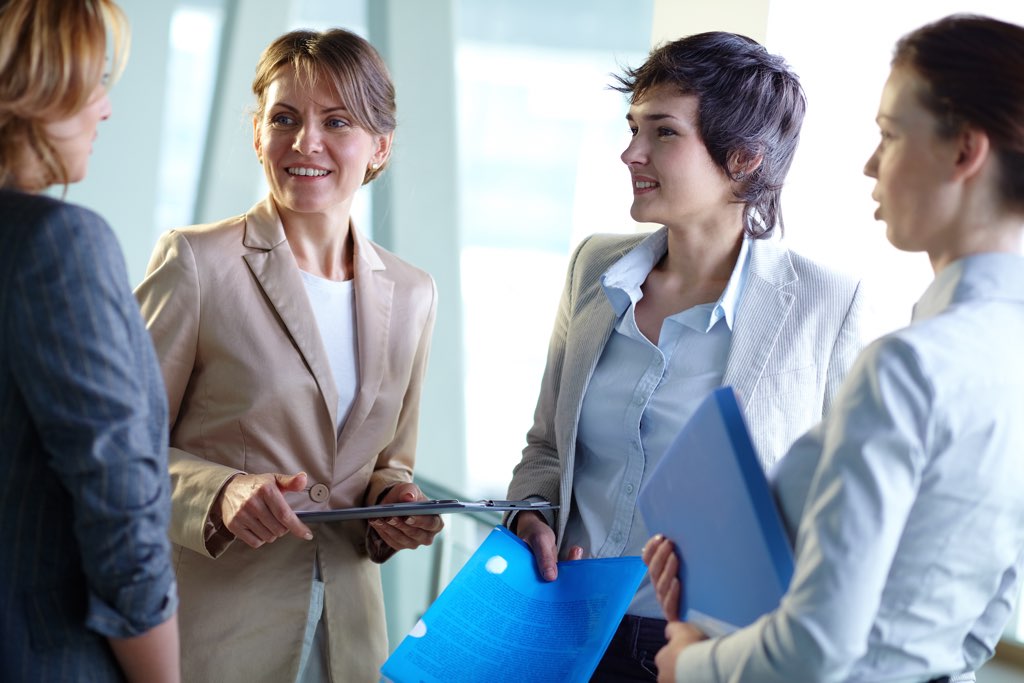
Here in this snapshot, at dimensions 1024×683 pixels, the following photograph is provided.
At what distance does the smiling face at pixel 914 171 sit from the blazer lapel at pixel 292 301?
1.18 m

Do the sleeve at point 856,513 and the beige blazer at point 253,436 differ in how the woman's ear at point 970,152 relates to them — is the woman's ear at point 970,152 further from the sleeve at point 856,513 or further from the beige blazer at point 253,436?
the beige blazer at point 253,436

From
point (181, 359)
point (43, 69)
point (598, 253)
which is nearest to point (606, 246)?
point (598, 253)

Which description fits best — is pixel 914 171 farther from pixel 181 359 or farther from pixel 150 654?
pixel 181 359

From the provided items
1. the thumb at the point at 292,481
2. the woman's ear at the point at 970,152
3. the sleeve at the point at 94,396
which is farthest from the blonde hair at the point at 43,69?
the woman's ear at the point at 970,152

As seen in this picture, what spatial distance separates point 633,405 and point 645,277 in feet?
1.07

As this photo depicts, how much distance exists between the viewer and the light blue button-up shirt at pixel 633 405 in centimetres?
199

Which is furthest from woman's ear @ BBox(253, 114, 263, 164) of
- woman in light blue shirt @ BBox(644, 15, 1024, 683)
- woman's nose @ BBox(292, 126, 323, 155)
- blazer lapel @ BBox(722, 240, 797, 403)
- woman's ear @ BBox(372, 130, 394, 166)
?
woman in light blue shirt @ BBox(644, 15, 1024, 683)

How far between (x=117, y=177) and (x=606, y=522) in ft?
12.8

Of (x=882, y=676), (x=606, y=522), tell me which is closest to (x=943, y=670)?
(x=882, y=676)

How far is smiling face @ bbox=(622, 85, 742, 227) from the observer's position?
2.11 metres

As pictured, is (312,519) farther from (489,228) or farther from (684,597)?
(489,228)

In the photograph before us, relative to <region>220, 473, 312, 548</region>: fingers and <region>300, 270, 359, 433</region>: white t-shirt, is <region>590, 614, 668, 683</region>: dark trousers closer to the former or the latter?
<region>220, 473, 312, 548</region>: fingers

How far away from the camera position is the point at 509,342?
5320mm

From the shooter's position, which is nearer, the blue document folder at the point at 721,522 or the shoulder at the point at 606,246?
the blue document folder at the point at 721,522
